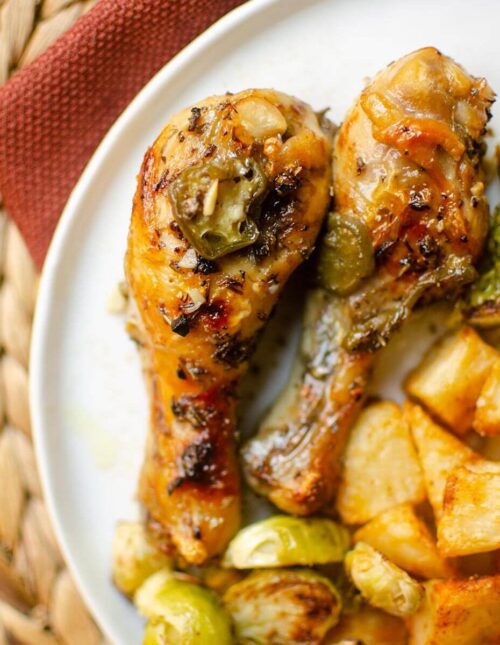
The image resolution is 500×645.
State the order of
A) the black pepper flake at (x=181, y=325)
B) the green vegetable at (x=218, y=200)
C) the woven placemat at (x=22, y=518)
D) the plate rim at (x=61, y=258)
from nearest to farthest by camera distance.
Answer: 1. the green vegetable at (x=218, y=200)
2. the black pepper flake at (x=181, y=325)
3. the plate rim at (x=61, y=258)
4. the woven placemat at (x=22, y=518)

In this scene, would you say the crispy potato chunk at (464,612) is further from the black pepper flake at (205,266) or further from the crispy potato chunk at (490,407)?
the black pepper flake at (205,266)

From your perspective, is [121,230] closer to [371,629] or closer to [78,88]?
[78,88]

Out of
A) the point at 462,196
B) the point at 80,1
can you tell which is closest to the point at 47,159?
the point at 80,1

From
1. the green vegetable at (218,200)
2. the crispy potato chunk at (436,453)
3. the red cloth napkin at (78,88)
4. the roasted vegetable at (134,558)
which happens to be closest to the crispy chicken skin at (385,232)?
the crispy potato chunk at (436,453)

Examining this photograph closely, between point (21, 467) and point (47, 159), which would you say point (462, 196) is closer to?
point (47, 159)

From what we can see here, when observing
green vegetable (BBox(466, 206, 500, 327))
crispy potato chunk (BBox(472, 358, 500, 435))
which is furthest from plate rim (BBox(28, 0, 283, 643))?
crispy potato chunk (BBox(472, 358, 500, 435))
